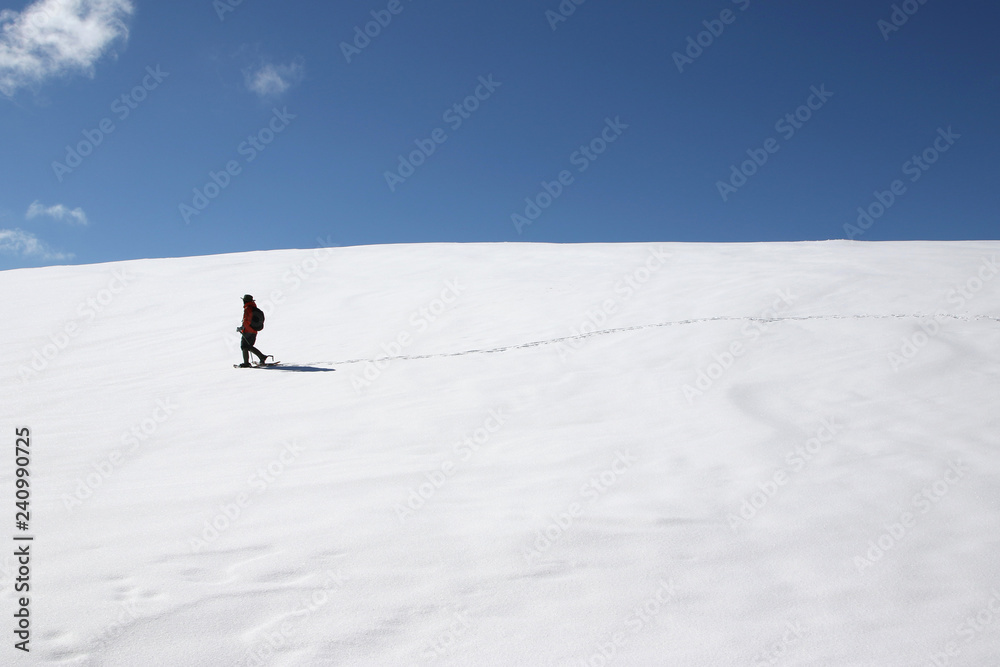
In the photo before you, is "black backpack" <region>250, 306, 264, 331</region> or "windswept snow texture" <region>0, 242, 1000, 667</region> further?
"black backpack" <region>250, 306, 264, 331</region>

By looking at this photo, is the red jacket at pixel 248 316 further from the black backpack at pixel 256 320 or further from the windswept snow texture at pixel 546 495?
the windswept snow texture at pixel 546 495

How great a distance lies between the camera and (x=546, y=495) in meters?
3.54

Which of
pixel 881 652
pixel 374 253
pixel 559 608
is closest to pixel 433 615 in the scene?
pixel 559 608

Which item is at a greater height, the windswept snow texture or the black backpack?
the black backpack

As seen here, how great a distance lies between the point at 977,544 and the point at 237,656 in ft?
11.5

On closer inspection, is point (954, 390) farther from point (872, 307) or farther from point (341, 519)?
point (341, 519)

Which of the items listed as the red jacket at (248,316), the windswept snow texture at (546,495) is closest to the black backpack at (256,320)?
the red jacket at (248,316)

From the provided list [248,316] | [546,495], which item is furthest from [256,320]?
[546,495]

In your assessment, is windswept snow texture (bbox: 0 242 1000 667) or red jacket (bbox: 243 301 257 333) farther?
red jacket (bbox: 243 301 257 333)

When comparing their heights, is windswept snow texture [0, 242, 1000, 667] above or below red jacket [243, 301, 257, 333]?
below

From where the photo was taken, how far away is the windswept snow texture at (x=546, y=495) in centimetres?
229

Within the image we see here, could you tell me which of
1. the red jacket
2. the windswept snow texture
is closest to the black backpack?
the red jacket

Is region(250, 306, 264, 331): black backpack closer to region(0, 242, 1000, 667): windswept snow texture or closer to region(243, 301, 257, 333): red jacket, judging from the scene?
region(243, 301, 257, 333): red jacket

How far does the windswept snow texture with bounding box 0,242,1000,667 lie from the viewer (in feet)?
7.50
